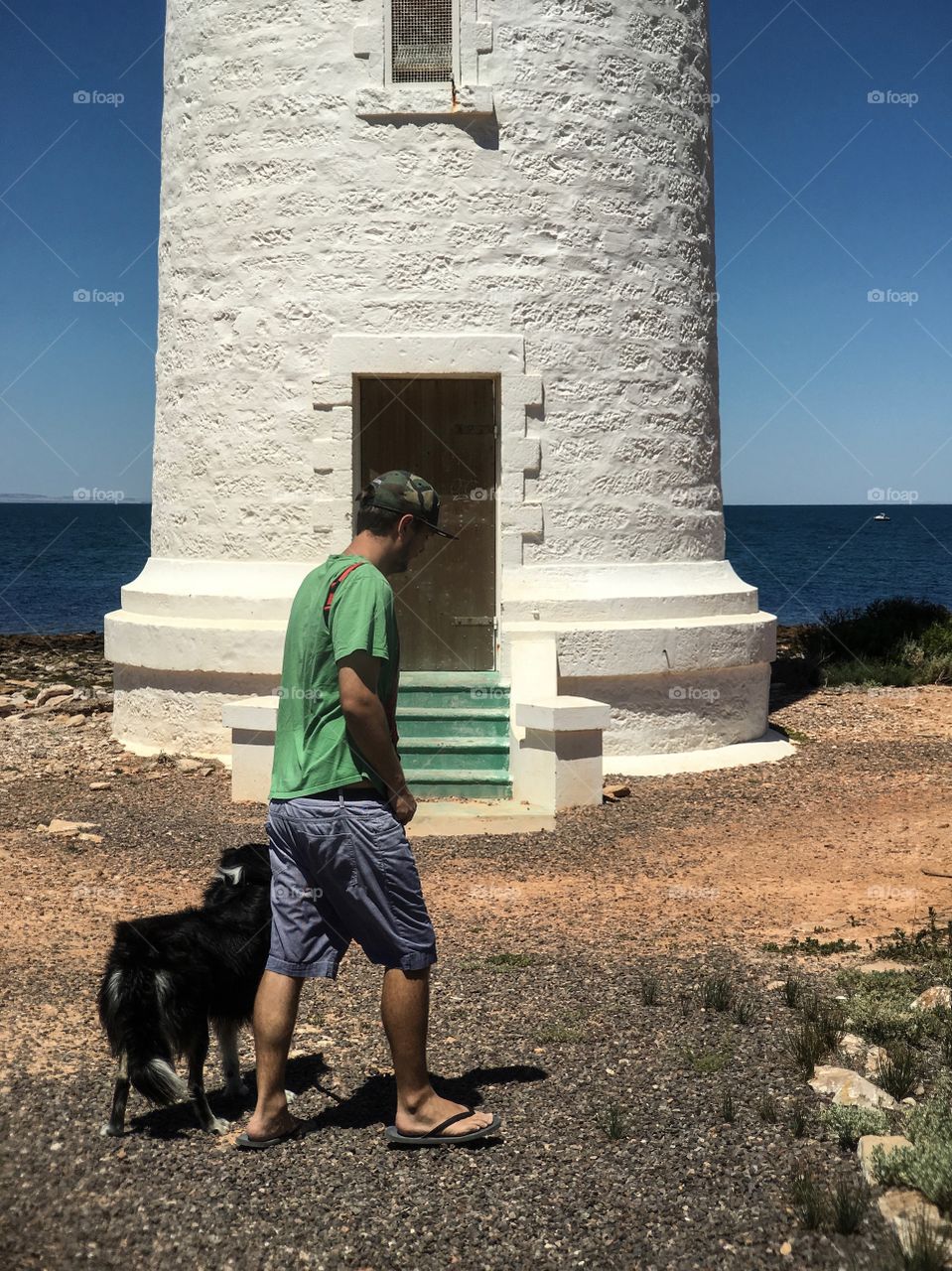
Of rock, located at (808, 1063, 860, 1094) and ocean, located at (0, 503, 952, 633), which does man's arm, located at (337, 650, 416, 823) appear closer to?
rock, located at (808, 1063, 860, 1094)

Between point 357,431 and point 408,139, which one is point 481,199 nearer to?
point 408,139

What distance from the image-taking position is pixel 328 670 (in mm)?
4348

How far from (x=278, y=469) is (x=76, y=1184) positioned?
7.86m

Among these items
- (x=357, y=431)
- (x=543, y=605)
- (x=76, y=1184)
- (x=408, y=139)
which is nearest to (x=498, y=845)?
(x=543, y=605)

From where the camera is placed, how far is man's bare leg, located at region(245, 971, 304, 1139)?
4.28 metres

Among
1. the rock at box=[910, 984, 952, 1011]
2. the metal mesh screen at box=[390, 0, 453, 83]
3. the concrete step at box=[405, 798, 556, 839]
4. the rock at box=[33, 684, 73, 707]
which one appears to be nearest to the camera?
the rock at box=[910, 984, 952, 1011]

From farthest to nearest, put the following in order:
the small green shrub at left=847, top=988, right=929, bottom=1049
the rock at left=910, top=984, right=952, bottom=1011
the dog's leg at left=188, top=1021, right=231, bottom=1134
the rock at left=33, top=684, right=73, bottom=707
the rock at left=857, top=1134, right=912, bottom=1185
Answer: the rock at left=33, top=684, right=73, bottom=707 < the rock at left=910, top=984, right=952, bottom=1011 < the small green shrub at left=847, top=988, right=929, bottom=1049 < the dog's leg at left=188, top=1021, right=231, bottom=1134 < the rock at left=857, top=1134, right=912, bottom=1185

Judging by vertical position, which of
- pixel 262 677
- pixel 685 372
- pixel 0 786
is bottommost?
pixel 0 786

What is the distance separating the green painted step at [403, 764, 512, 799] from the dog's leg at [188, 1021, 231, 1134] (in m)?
5.68

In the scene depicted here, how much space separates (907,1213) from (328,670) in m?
2.33

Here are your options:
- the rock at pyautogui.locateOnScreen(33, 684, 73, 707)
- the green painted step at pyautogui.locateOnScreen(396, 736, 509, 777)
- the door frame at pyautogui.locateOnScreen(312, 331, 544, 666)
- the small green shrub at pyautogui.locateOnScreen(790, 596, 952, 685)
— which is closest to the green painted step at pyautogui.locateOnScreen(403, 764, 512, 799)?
the green painted step at pyautogui.locateOnScreen(396, 736, 509, 777)

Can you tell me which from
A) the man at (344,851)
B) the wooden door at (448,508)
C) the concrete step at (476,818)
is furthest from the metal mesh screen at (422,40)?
the man at (344,851)

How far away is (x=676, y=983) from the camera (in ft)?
19.5

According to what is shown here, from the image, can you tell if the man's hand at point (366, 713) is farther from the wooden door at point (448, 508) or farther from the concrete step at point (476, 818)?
the wooden door at point (448, 508)
